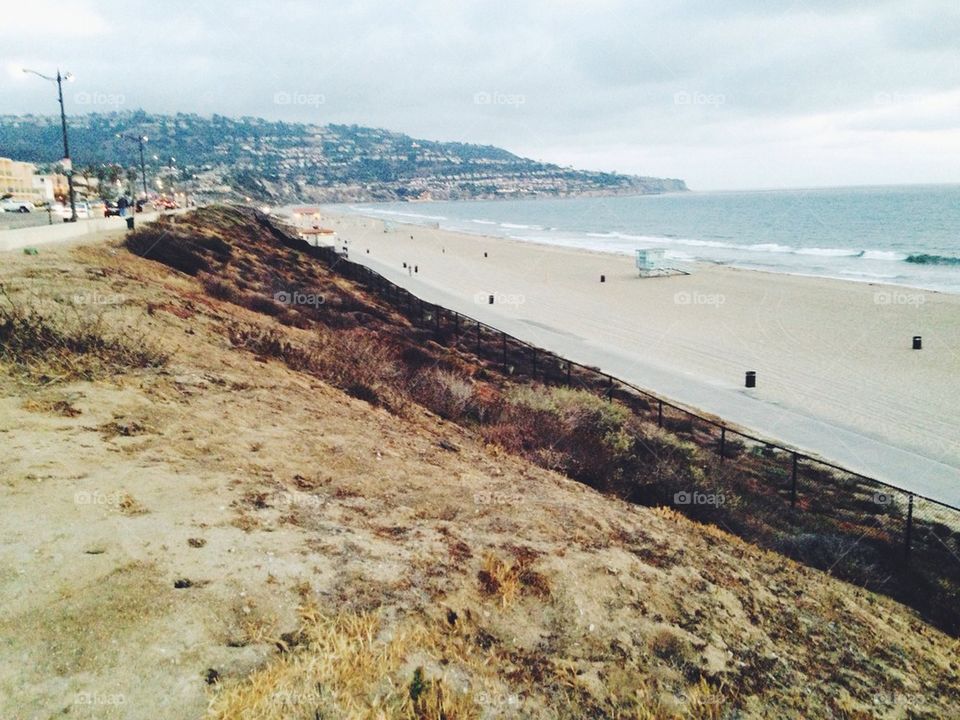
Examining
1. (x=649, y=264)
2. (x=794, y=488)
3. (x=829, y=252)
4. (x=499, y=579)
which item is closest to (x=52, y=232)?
(x=499, y=579)

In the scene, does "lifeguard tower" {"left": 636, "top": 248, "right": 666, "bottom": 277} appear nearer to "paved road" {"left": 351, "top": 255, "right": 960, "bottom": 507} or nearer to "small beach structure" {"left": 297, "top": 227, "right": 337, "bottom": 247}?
"paved road" {"left": 351, "top": 255, "right": 960, "bottom": 507}

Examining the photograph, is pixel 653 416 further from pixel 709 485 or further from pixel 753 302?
pixel 753 302

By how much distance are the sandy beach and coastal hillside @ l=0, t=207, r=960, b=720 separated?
8.49 meters

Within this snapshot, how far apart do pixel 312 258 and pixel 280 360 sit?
29433mm

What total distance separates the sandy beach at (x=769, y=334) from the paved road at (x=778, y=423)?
0.31 feet

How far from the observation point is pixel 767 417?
16.9 m

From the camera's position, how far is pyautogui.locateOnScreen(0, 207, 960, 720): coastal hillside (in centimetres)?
430

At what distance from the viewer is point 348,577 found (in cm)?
548

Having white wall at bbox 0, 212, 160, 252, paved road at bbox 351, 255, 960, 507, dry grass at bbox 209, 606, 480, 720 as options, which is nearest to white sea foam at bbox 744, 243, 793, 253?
paved road at bbox 351, 255, 960, 507

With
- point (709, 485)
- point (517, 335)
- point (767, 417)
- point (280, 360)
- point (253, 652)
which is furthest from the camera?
point (517, 335)

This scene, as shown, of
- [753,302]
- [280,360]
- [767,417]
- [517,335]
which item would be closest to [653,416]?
[767,417]

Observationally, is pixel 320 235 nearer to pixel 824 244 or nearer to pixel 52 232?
pixel 52 232

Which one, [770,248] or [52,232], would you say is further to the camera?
[770,248]

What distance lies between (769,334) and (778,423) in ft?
43.1
